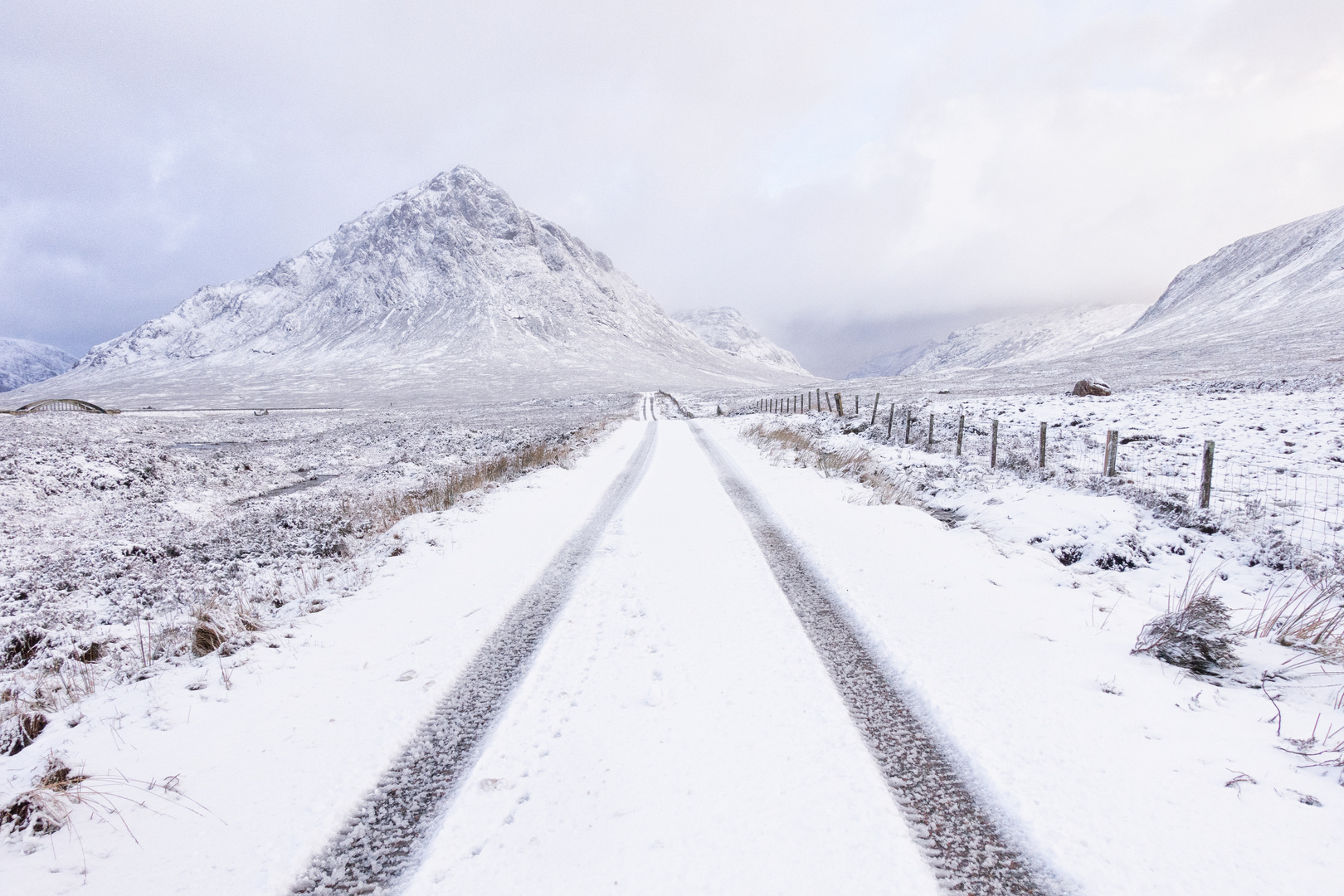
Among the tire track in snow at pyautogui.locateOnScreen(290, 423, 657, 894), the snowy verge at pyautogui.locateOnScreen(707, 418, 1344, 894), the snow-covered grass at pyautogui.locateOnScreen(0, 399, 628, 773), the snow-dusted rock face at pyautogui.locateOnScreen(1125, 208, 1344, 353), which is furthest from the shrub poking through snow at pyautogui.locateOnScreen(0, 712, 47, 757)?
the snow-dusted rock face at pyautogui.locateOnScreen(1125, 208, 1344, 353)

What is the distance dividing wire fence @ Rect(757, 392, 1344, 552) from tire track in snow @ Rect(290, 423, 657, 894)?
1077cm

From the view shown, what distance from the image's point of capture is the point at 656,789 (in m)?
3.19

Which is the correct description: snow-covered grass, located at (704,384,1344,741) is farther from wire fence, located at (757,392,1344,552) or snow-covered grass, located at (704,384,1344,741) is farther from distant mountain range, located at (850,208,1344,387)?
distant mountain range, located at (850,208,1344,387)

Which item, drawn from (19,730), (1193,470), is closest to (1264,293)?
(1193,470)

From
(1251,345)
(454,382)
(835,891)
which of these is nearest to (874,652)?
(835,891)

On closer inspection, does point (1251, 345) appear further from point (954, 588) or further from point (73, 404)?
point (73, 404)

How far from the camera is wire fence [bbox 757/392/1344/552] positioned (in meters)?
8.33

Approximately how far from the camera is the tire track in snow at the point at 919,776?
265 centimetres

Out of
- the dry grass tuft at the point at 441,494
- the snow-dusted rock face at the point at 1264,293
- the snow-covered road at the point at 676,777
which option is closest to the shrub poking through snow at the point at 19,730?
the snow-covered road at the point at 676,777

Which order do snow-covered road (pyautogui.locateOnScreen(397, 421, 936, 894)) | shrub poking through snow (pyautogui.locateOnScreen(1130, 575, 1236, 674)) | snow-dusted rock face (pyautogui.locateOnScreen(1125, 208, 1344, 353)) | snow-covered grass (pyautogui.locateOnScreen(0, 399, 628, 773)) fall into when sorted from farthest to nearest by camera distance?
snow-dusted rock face (pyautogui.locateOnScreen(1125, 208, 1344, 353)) < snow-covered grass (pyautogui.locateOnScreen(0, 399, 628, 773)) < shrub poking through snow (pyautogui.locateOnScreen(1130, 575, 1236, 674)) < snow-covered road (pyautogui.locateOnScreen(397, 421, 936, 894))

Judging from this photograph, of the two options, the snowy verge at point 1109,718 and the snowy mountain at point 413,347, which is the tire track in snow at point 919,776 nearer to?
the snowy verge at point 1109,718

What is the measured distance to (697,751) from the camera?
11.7ft

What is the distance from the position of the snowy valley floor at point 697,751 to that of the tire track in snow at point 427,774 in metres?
0.10

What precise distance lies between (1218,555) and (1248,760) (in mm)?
6459
